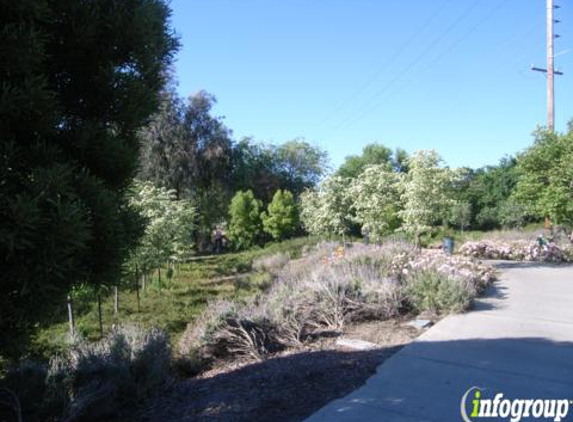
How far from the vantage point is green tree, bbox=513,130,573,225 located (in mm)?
11625

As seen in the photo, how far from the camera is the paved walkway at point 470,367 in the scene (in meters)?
3.16

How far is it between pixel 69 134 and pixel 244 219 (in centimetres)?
2445

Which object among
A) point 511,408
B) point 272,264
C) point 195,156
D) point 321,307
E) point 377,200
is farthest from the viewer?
point 195,156

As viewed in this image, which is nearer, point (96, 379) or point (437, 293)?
point (96, 379)

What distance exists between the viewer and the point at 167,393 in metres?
4.13

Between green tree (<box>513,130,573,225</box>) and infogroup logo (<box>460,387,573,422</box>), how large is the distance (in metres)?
10.1

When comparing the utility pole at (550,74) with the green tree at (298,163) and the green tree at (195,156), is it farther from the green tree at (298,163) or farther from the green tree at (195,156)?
the green tree at (298,163)

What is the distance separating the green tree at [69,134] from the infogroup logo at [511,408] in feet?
9.28

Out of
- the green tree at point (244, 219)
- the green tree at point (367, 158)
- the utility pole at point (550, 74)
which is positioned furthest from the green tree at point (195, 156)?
the utility pole at point (550, 74)

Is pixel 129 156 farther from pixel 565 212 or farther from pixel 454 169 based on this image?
pixel 565 212

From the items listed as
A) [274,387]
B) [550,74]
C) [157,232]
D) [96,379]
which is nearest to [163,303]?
[157,232]

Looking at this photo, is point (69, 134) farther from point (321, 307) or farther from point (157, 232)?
point (157, 232)

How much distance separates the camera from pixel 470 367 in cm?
399

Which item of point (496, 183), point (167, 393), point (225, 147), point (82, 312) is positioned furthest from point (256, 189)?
point (167, 393)
